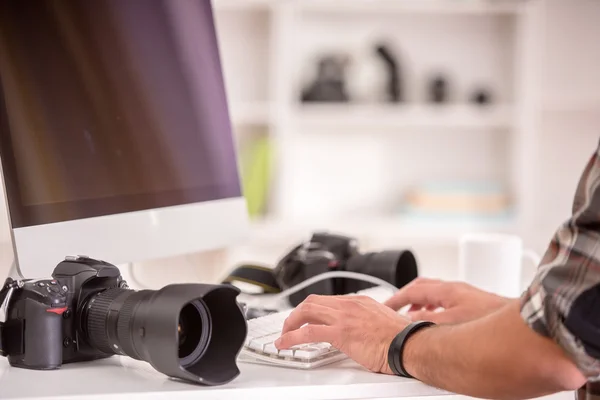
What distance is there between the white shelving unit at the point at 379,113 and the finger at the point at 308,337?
6.29 feet

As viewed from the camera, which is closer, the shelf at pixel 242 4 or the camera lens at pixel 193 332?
the camera lens at pixel 193 332

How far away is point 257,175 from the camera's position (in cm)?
282

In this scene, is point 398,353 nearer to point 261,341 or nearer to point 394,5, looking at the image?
point 261,341

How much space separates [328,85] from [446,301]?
185 cm

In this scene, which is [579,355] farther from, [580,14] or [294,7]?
[580,14]

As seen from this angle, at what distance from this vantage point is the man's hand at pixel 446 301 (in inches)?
40.8

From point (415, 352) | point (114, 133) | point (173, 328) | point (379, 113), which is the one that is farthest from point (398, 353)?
point (379, 113)

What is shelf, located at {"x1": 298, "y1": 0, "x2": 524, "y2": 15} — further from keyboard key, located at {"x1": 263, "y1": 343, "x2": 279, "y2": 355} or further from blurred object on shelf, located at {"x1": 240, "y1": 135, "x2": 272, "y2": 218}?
keyboard key, located at {"x1": 263, "y1": 343, "x2": 279, "y2": 355}

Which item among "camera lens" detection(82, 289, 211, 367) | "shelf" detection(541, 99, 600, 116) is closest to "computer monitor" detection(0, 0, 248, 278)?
"camera lens" detection(82, 289, 211, 367)

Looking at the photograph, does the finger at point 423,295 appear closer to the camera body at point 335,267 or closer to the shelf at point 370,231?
the camera body at point 335,267

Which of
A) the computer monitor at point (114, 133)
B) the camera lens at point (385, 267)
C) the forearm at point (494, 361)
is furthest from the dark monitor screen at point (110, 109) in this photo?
the forearm at point (494, 361)

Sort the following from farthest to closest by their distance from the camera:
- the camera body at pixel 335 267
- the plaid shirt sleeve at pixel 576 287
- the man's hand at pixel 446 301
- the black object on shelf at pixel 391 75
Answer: the black object on shelf at pixel 391 75 → the camera body at pixel 335 267 → the man's hand at pixel 446 301 → the plaid shirt sleeve at pixel 576 287

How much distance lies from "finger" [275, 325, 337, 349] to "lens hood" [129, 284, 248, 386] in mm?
80

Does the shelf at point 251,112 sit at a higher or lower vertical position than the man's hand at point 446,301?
higher
